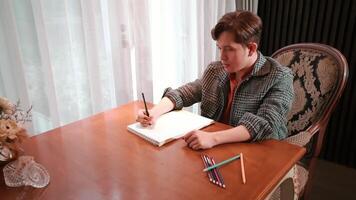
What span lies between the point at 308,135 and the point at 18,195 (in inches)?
44.7

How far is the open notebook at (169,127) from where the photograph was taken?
108 cm

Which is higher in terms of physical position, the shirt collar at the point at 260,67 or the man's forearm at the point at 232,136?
the shirt collar at the point at 260,67

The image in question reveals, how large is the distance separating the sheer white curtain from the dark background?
677 millimetres

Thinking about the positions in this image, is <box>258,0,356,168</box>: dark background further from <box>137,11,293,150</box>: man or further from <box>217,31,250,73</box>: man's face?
→ <box>217,31,250,73</box>: man's face

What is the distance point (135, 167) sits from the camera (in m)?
0.92

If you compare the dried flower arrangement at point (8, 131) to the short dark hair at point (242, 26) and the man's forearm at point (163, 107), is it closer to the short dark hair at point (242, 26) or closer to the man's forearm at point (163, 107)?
the man's forearm at point (163, 107)

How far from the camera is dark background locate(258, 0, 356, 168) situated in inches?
81.7

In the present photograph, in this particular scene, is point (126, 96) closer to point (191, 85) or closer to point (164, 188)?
point (191, 85)

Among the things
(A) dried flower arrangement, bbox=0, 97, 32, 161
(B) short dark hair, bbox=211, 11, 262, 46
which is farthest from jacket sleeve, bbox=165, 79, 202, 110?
(A) dried flower arrangement, bbox=0, 97, 32, 161

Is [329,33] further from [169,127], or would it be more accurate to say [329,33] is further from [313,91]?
[169,127]

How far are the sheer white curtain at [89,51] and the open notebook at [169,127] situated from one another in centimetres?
50

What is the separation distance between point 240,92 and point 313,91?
0.41 metres

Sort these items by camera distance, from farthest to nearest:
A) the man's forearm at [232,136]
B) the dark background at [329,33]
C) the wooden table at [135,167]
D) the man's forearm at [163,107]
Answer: the dark background at [329,33]
the man's forearm at [163,107]
the man's forearm at [232,136]
the wooden table at [135,167]

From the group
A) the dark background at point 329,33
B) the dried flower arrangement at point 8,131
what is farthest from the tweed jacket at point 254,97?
the dark background at point 329,33
